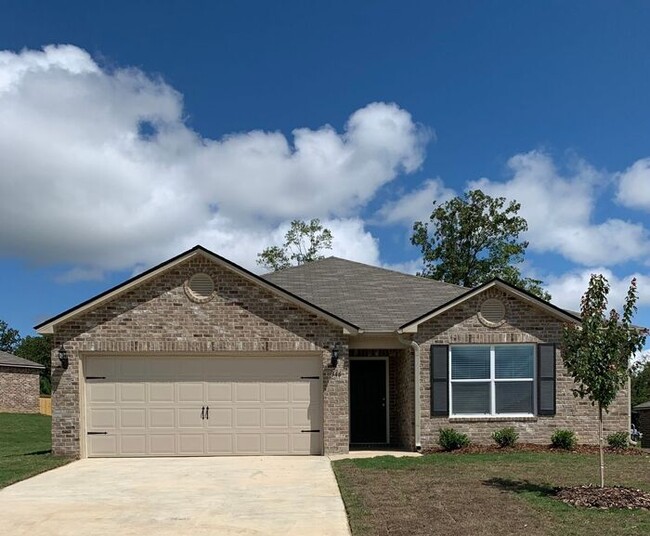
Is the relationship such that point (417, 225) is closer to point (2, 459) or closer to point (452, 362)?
point (452, 362)

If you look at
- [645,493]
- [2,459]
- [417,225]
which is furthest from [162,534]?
[417,225]

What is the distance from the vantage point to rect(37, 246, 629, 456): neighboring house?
49.2 feet

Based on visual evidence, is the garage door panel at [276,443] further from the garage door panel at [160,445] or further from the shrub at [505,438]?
the shrub at [505,438]

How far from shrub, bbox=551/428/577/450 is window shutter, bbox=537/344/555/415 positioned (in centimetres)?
50

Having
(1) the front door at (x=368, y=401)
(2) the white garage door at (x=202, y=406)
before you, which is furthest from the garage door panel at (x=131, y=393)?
(1) the front door at (x=368, y=401)

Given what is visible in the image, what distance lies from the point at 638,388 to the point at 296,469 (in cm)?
5605

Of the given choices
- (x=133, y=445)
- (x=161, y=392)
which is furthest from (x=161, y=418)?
(x=133, y=445)

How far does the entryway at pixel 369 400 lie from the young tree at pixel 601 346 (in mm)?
7719

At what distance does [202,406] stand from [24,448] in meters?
7.98

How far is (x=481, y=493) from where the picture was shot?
10.1 m

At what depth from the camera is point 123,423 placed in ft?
49.3

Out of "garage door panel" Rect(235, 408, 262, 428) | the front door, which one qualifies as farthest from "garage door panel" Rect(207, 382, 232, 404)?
the front door

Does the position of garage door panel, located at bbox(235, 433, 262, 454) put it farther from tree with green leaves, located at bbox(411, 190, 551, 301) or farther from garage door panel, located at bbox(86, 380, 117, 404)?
tree with green leaves, located at bbox(411, 190, 551, 301)

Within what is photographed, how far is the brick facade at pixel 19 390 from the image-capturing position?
37.3 meters
